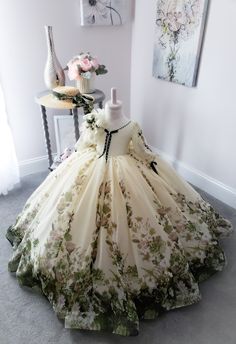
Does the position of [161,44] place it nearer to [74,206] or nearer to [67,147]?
[67,147]

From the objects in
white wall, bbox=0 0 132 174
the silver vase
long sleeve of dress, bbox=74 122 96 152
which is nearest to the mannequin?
long sleeve of dress, bbox=74 122 96 152

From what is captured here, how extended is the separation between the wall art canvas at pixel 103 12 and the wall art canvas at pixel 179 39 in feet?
0.96

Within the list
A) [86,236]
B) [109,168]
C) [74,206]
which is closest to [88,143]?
[109,168]

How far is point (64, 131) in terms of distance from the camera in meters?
2.05

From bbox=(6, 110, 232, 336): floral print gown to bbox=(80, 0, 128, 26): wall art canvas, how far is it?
1053 millimetres

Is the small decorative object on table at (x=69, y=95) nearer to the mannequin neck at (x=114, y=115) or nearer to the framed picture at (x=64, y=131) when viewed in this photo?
the mannequin neck at (x=114, y=115)

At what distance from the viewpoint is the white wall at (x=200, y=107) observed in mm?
1708

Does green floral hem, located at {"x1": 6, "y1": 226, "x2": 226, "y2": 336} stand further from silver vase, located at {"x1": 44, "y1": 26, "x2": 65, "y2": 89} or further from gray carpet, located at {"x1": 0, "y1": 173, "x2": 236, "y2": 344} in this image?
silver vase, located at {"x1": 44, "y1": 26, "x2": 65, "y2": 89}

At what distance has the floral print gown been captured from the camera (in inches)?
46.3

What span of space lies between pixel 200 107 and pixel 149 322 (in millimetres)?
1330

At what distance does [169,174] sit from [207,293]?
572 millimetres

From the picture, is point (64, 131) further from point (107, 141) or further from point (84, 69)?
point (107, 141)

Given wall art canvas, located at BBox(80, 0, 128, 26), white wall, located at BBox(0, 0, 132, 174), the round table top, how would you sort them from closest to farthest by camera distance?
1. the round table top
2. white wall, located at BBox(0, 0, 132, 174)
3. wall art canvas, located at BBox(80, 0, 128, 26)

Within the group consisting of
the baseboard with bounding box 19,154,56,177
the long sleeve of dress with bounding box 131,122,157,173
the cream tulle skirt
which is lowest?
the baseboard with bounding box 19,154,56,177
